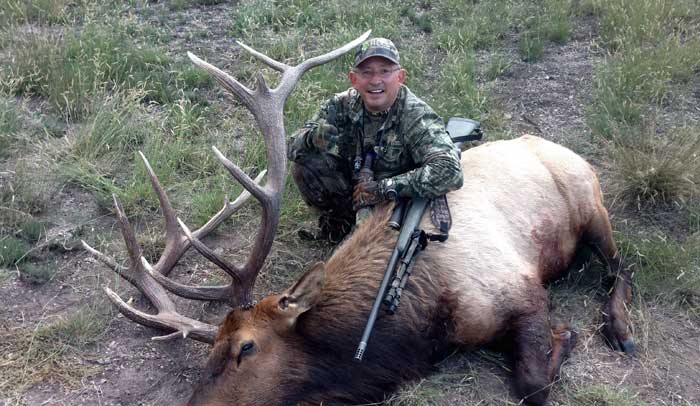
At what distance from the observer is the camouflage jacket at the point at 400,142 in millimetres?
3992

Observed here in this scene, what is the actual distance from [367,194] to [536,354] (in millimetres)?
1308

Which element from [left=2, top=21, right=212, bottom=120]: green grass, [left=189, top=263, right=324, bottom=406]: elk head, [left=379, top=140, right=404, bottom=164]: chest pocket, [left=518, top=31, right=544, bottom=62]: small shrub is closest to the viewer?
[left=189, top=263, right=324, bottom=406]: elk head

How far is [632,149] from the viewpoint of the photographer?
5527 mm

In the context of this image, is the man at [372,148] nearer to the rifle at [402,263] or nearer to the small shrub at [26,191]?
the rifle at [402,263]

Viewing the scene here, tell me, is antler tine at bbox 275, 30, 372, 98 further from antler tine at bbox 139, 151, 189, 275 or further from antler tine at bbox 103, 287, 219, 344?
antler tine at bbox 103, 287, 219, 344

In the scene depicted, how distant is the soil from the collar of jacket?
1.02m

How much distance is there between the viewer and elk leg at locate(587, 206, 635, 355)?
4188mm

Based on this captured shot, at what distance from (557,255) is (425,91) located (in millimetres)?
2460

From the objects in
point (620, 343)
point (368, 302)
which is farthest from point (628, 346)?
point (368, 302)

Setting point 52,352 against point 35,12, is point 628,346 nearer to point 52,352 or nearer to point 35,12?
point 52,352

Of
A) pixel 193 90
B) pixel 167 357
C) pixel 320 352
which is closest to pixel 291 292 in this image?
pixel 320 352

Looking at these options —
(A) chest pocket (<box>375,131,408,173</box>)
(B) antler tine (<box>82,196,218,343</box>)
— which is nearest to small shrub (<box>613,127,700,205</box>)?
(A) chest pocket (<box>375,131,408,173</box>)

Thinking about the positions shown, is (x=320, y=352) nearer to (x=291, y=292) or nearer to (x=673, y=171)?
(x=291, y=292)

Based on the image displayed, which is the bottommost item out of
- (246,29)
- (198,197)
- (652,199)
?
(652,199)
